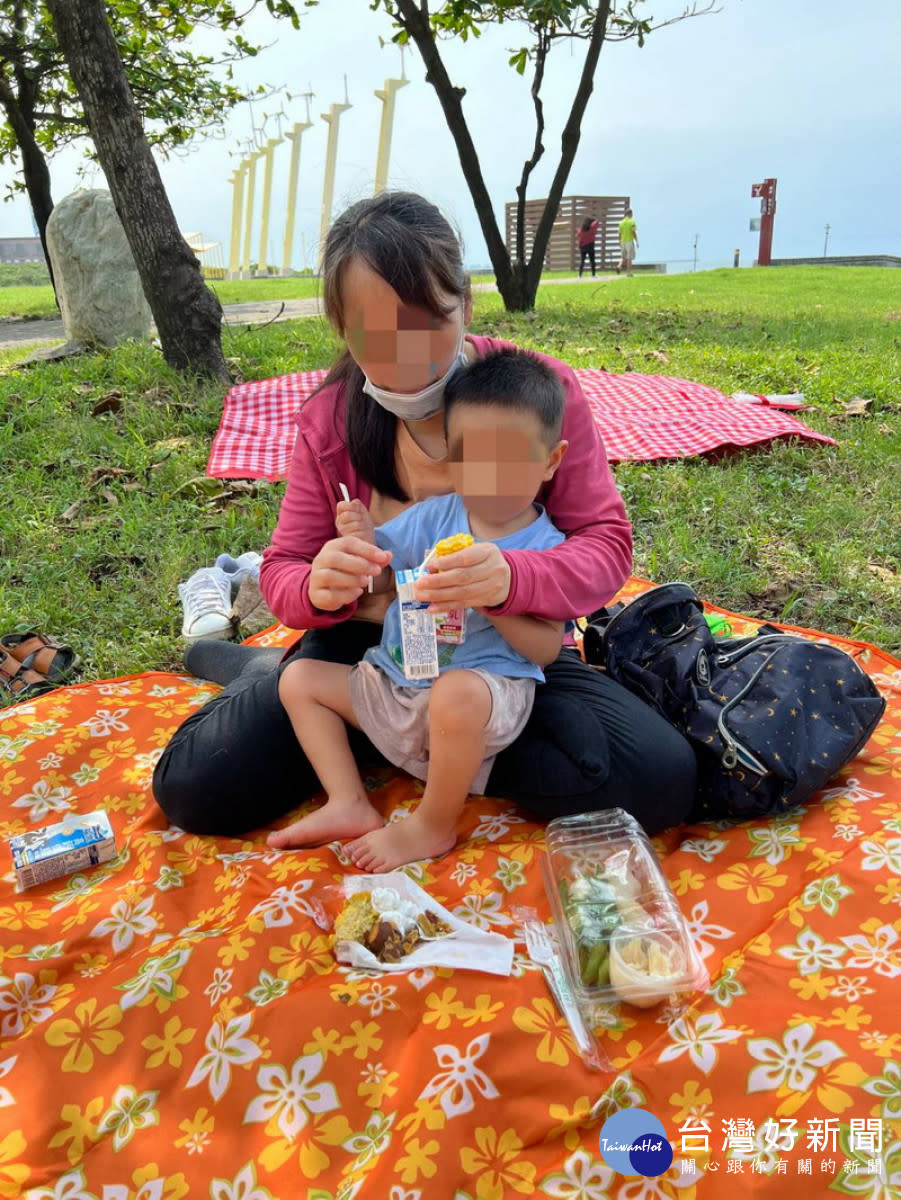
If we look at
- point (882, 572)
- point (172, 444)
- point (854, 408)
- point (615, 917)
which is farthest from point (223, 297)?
point (615, 917)

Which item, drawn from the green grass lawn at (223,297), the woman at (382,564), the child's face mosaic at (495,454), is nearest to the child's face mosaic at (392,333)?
the woman at (382,564)

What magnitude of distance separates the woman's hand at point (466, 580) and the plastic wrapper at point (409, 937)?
57 centimetres

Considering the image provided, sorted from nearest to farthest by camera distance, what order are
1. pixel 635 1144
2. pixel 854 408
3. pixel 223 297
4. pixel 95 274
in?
pixel 635 1144
pixel 854 408
pixel 95 274
pixel 223 297

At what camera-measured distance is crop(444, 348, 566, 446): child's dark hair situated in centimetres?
175

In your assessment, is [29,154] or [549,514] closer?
[549,514]

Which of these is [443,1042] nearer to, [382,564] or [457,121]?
[382,564]

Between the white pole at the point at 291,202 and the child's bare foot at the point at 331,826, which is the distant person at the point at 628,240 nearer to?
the white pole at the point at 291,202

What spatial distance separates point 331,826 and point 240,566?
5.60 feet

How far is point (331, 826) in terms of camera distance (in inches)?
75.3

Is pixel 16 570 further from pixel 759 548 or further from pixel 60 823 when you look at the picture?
pixel 759 548

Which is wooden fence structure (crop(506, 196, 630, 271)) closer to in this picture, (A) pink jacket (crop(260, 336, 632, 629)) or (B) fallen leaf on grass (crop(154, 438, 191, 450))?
(B) fallen leaf on grass (crop(154, 438, 191, 450))

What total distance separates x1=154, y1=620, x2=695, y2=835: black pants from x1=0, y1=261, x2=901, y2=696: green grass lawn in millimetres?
904

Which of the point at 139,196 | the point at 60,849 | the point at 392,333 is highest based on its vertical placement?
the point at 139,196

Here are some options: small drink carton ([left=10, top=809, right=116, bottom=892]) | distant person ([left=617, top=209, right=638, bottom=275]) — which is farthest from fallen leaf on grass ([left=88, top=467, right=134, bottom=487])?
distant person ([left=617, top=209, right=638, bottom=275])
